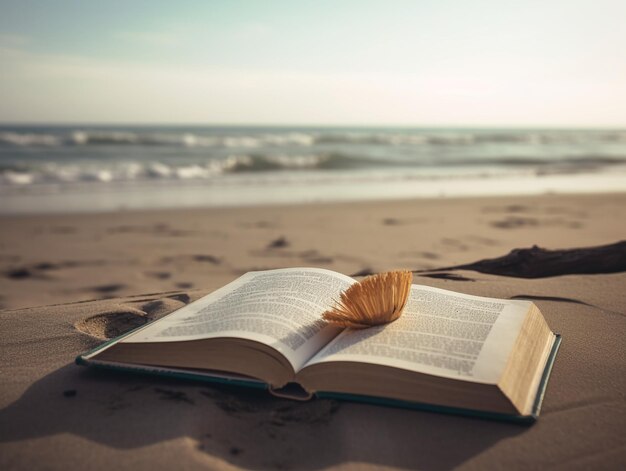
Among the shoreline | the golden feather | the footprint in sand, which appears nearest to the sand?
the footprint in sand

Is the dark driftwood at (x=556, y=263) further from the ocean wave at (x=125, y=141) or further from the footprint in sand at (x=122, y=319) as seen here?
the ocean wave at (x=125, y=141)

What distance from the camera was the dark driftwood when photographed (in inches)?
101

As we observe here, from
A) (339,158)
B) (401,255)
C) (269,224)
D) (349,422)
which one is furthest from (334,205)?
(339,158)

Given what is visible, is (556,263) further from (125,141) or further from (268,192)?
(125,141)

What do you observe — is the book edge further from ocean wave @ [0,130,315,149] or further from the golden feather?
ocean wave @ [0,130,315,149]

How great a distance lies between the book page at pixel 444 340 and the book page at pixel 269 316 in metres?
0.07

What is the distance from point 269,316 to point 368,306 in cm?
24

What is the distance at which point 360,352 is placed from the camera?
1274 mm

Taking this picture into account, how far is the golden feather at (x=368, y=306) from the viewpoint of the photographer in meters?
1.44

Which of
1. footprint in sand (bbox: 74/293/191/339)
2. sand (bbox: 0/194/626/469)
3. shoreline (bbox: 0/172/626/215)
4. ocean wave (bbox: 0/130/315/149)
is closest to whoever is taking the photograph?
sand (bbox: 0/194/626/469)

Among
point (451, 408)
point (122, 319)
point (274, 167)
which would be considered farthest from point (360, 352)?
point (274, 167)

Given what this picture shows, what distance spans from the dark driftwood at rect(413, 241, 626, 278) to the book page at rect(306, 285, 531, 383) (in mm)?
1059

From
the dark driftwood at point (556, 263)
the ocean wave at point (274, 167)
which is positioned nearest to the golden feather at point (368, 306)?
the dark driftwood at point (556, 263)

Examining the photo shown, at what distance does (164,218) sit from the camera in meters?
6.37
